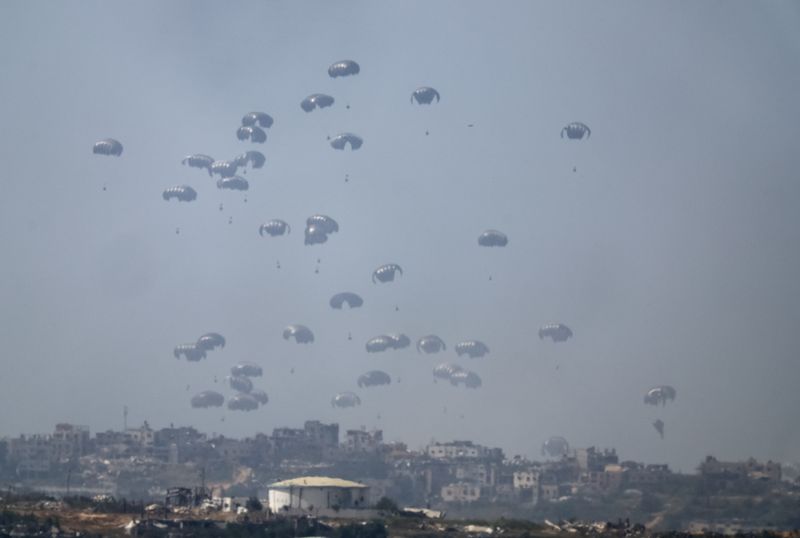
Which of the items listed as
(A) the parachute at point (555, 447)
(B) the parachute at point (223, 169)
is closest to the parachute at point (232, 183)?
(B) the parachute at point (223, 169)

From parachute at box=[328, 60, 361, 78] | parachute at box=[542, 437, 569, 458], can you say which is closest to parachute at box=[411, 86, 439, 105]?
parachute at box=[328, 60, 361, 78]

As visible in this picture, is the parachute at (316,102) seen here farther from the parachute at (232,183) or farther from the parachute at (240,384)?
the parachute at (240,384)

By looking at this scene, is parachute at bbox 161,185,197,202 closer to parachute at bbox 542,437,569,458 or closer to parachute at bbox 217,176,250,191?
parachute at bbox 217,176,250,191

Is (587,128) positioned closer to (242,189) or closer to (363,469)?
(242,189)

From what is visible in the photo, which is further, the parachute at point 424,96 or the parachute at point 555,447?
the parachute at point 555,447

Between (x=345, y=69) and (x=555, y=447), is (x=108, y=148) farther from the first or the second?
(x=555, y=447)

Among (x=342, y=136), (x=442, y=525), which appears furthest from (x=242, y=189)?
(x=442, y=525)

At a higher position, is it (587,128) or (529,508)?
(587,128)

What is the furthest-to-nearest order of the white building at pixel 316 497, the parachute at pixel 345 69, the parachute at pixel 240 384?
the parachute at pixel 240 384, the parachute at pixel 345 69, the white building at pixel 316 497
